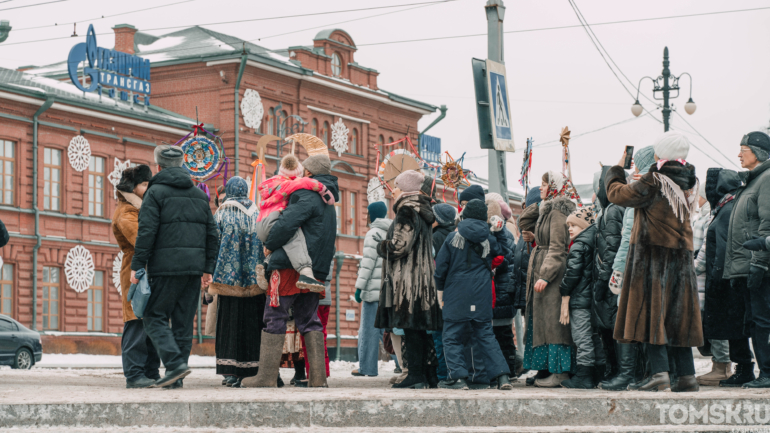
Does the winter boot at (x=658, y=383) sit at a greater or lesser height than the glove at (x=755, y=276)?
lesser

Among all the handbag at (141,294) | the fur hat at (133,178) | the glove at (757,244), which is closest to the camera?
the glove at (757,244)

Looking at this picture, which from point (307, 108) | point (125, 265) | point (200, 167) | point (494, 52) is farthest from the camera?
point (307, 108)

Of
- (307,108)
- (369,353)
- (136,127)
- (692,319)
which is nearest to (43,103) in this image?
(136,127)

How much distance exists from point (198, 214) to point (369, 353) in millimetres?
4182

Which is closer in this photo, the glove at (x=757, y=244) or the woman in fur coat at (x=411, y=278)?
the glove at (x=757, y=244)

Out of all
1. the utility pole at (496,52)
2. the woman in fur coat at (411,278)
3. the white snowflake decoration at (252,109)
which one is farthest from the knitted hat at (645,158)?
the white snowflake decoration at (252,109)

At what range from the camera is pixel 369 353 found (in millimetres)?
12258

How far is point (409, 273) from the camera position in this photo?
9.23m

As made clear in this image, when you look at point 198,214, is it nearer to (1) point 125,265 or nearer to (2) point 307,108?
(1) point 125,265

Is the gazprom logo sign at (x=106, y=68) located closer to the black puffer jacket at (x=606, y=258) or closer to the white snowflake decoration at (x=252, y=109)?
the white snowflake decoration at (x=252, y=109)

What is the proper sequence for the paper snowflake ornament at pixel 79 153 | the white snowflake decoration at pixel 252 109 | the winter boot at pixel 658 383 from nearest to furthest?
the winter boot at pixel 658 383 < the paper snowflake ornament at pixel 79 153 < the white snowflake decoration at pixel 252 109

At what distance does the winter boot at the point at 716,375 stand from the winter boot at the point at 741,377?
0.94 ft

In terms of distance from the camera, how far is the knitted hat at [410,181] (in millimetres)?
9258

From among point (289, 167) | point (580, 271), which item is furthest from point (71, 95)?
point (580, 271)
